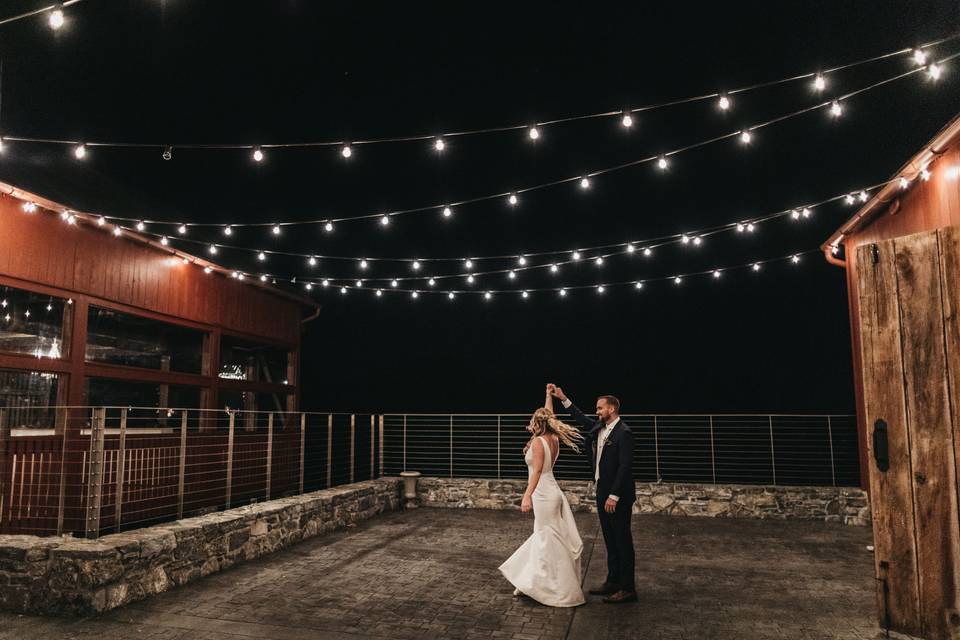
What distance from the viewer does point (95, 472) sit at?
5629 mm

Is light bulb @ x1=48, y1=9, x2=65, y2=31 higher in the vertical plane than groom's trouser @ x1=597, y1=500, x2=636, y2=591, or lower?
higher

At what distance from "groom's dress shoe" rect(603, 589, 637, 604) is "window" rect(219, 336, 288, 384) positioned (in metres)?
8.76

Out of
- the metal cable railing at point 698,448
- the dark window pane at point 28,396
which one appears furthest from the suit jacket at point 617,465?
the metal cable railing at point 698,448

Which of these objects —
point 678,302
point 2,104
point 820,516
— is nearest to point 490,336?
point 678,302

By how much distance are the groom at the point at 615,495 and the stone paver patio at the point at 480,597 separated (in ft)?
0.70

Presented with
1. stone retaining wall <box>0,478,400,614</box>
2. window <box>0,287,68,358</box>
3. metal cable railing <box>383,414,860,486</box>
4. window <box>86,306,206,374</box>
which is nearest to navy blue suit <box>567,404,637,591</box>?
stone retaining wall <box>0,478,400,614</box>

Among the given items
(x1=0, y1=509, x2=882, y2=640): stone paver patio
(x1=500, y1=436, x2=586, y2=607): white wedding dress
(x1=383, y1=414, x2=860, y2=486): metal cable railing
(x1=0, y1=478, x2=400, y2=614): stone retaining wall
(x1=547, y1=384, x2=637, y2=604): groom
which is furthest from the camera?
(x1=383, y1=414, x2=860, y2=486): metal cable railing

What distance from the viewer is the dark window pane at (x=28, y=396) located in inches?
289

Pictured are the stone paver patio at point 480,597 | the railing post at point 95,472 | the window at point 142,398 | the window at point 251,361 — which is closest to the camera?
the stone paver patio at point 480,597

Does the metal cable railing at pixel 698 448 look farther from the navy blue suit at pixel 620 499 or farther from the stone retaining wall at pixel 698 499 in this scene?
the navy blue suit at pixel 620 499

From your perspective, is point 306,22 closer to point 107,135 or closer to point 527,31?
point 527,31

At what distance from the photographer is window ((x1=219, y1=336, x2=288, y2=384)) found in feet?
38.4

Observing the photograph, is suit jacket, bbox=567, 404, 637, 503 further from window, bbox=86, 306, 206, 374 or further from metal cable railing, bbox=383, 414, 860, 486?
metal cable railing, bbox=383, 414, 860, 486

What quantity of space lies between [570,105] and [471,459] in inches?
403
